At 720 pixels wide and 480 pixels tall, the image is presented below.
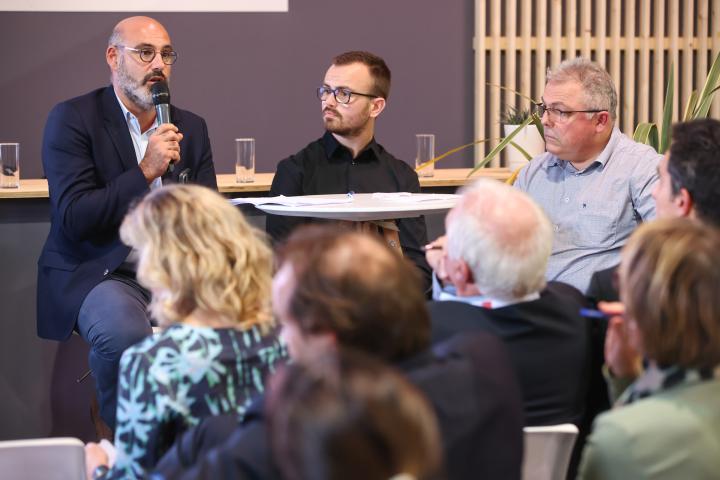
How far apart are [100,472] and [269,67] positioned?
418cm

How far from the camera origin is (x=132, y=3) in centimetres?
561

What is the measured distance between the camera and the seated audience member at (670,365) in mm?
1475

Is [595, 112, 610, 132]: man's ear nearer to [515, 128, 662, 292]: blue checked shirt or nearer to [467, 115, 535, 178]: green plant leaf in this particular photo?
[515, 128, 662, 292]: blue checked shirt

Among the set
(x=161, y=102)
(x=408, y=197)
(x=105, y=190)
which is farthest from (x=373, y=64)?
(x=105, y=190)

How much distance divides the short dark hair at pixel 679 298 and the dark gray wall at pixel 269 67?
459 centimetres

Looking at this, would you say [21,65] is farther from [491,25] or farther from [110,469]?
[110,469]

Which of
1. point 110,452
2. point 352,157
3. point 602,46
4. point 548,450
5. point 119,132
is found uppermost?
point 602,46

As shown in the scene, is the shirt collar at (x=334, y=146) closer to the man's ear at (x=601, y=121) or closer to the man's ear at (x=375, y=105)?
the man's ear at (x=375, y=105)

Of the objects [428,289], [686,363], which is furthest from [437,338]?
[428,289]

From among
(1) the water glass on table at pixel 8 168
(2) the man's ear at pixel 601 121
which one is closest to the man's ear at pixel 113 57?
(1) the water glass on table at pixel 8 168

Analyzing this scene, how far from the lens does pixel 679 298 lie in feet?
4.97

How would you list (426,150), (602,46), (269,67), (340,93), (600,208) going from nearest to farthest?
(600,208) < (340,93) < (426,150) < (269,67) < (602,46)

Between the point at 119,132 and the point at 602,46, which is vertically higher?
the point at 602,46

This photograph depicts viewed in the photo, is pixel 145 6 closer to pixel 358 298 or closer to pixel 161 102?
pixel 161 102
